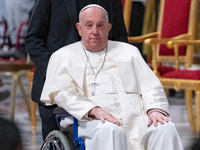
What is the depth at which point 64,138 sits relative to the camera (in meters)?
2.17

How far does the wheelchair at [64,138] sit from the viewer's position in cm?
215

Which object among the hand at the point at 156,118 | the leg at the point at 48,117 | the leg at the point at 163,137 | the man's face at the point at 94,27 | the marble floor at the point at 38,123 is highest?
the man's face at the point at 94,27

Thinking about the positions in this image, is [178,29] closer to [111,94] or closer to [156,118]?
[111,94]

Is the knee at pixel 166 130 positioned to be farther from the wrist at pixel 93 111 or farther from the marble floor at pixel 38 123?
the marble floor at pixel 38 123

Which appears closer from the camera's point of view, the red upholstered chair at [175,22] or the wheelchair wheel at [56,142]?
the wheelchair wheel at [56,142]

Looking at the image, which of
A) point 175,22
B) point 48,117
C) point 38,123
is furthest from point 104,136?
point 38,123

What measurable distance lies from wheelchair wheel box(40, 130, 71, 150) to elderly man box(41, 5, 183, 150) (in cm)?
8

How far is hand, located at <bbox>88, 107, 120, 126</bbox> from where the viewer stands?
208cm

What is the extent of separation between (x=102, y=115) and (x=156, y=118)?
0.26 meters

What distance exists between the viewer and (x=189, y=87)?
4258 millimetres

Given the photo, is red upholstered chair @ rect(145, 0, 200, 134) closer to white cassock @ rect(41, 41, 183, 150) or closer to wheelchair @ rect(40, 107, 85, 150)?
white cassock @ rect(41, 41, 183, 150)

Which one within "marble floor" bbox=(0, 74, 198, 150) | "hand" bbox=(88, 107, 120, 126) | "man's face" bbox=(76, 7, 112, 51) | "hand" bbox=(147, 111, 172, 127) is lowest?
"marble floor" bbox=(0, 74, 198, 150)

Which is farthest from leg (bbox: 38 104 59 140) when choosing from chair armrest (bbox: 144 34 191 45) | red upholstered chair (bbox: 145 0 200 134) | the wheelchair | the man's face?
red upholstered chair (bbox: 145 0 200 134)

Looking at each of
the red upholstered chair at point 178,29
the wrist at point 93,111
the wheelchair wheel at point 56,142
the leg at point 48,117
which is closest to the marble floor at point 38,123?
the red upholstered chair at point 178,29
